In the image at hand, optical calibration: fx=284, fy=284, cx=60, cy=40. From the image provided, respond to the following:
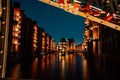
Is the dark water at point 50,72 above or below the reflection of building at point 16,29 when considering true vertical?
below

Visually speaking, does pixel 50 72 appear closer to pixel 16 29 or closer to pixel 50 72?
pixel 50 72

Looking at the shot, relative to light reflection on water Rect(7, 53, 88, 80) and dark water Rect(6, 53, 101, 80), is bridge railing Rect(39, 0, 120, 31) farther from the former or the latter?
light reflection on water Rect(7, 53, 88, 80)

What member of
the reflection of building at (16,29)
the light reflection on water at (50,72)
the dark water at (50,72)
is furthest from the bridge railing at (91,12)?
the reflection of building at (16,29)

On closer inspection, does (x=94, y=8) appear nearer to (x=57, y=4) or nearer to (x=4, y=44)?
(x=57, y=4)

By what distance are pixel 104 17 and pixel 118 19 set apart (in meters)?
0.48

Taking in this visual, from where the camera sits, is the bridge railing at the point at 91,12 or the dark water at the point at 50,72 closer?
the bridge railing at the point at 91,12

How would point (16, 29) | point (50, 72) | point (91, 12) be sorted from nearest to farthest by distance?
point (91, 12)
point (50, 72)
point (16, 29)

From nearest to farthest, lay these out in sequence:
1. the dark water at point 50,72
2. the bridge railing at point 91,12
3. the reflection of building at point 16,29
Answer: the bridge railing at point 91,12
the dark water at point 50,72
the reflection of building at point 16,29

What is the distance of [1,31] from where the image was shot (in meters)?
7.51

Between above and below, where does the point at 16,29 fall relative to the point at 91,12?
above

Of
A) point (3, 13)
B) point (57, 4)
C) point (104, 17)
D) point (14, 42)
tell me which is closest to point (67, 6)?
point (57, 4)

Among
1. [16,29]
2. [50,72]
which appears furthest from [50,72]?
[16,29]

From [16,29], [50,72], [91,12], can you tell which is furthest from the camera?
[16,29]

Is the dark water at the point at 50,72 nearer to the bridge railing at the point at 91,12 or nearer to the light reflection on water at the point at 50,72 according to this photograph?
the light reflection on water at the point at 50,72
